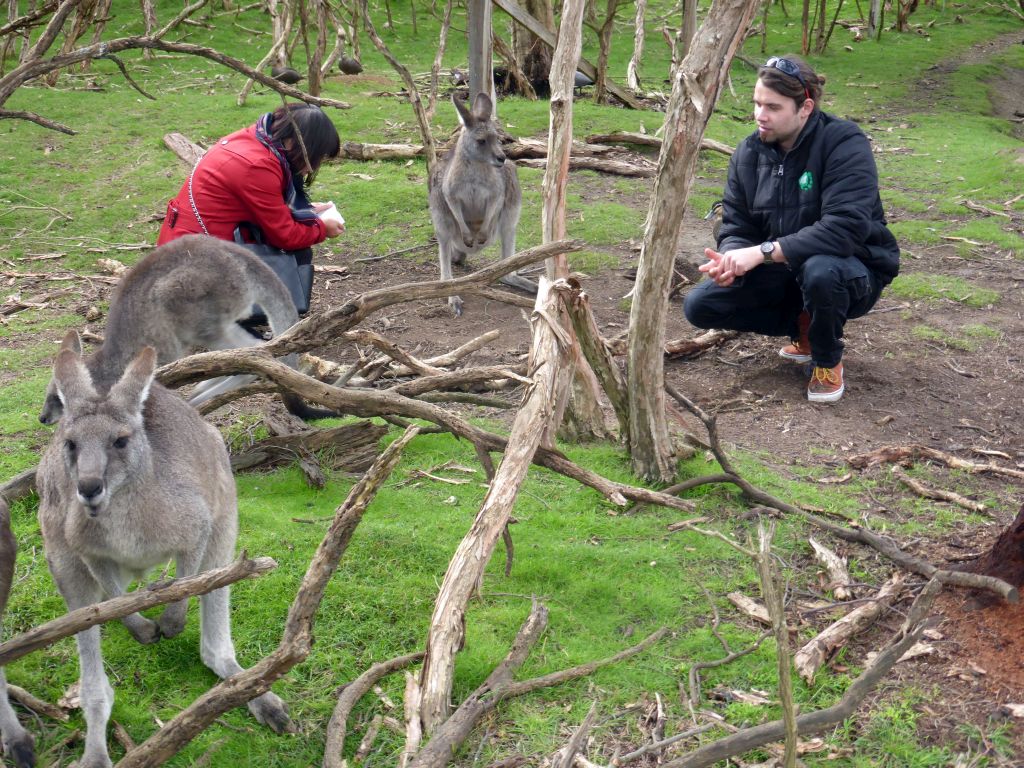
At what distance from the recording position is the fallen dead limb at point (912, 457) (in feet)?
16.0

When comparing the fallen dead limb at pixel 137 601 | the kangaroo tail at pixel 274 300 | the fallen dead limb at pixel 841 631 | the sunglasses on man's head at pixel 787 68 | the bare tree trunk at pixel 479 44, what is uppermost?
the sunglasses on man's head at pixel 787 68

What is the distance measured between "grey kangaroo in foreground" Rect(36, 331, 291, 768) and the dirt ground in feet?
7.41

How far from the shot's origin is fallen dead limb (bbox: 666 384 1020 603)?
10.7 feet

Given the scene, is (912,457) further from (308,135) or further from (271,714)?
(308,135)

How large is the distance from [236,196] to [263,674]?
4021 mm

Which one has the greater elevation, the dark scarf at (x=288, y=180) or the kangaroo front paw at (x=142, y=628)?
the dark scarf at (x=288, y=180)

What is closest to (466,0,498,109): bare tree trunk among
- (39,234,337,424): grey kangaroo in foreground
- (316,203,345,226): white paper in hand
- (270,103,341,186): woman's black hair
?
(316,203,345,226): white paper in hand

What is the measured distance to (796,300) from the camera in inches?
231

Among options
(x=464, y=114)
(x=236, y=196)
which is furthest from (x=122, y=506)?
(x=464, y=114)

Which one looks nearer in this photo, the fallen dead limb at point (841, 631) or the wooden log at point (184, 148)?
the fallen dead limb at point (841, 631)

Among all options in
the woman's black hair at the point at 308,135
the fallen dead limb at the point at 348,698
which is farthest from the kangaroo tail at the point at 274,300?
the fallen dead limb at the point at 348,698

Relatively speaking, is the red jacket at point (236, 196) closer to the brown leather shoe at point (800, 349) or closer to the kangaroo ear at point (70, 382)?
the kangaroo ear at point (70, 382)

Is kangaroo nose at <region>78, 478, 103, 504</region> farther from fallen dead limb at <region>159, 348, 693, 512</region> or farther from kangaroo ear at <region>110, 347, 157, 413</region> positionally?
fallen dead limb at <region>159, 348, 693, 512</region>

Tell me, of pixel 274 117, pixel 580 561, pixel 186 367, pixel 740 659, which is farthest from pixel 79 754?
pixel 274 117
